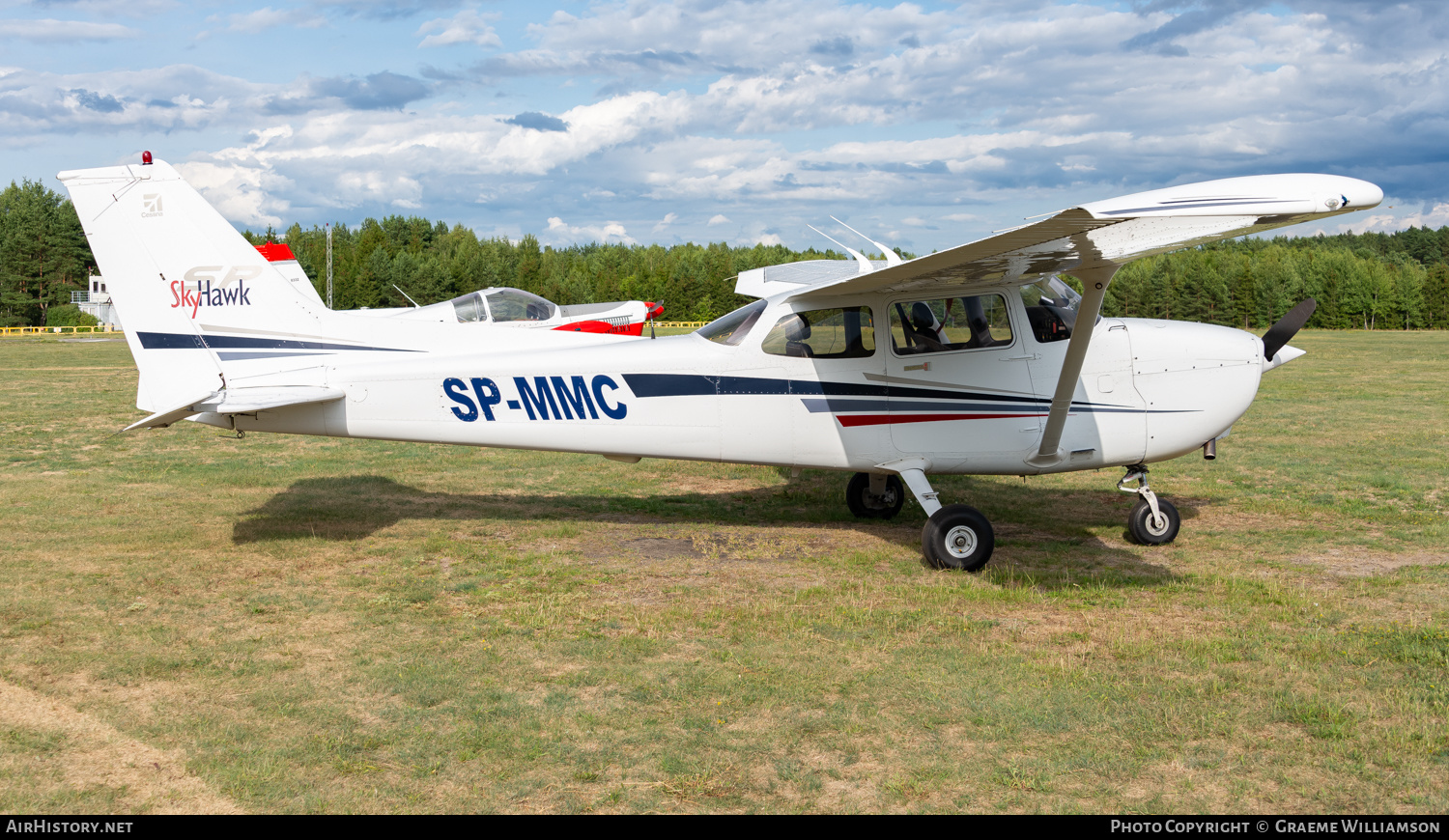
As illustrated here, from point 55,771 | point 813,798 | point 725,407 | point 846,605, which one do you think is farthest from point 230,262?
point 813,798

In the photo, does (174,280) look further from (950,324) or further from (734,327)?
(950,324)

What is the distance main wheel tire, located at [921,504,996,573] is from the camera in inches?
296

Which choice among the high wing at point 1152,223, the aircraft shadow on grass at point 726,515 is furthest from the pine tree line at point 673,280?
the high wing at point 1152,223

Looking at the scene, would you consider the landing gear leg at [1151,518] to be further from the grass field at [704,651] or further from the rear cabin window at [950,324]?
the rear cabin window at [950,324]

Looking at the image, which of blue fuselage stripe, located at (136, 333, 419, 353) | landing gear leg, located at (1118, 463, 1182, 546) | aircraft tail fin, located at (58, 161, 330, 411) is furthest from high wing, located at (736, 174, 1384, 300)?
aircraft tail fin, located at (58, 161, 330, 411)

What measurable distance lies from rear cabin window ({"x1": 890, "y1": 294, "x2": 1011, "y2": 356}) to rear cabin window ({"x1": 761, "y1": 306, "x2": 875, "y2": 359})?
24 cm

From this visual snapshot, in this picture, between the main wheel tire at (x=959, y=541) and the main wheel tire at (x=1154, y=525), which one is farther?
the main wheel tire at (x=1154, y=525)

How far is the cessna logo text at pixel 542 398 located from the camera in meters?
7.96

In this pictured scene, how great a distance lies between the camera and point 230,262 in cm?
805

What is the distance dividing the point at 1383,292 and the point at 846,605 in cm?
9379

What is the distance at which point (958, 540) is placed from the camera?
7598 millimetres

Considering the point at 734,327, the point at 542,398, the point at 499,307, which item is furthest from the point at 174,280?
the point at 499,307

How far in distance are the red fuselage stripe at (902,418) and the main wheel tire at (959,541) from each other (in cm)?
79

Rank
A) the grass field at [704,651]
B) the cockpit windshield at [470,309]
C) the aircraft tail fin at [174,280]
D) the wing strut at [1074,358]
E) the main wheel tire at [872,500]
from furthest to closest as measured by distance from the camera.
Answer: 1. the cockpit windshield at [470,309]
2. the main wheel tire at [872,500]
3. the aircraft tail fin at [174,280]
4. the wing strut at [1074,358]
5. the grass field at [704,651]
